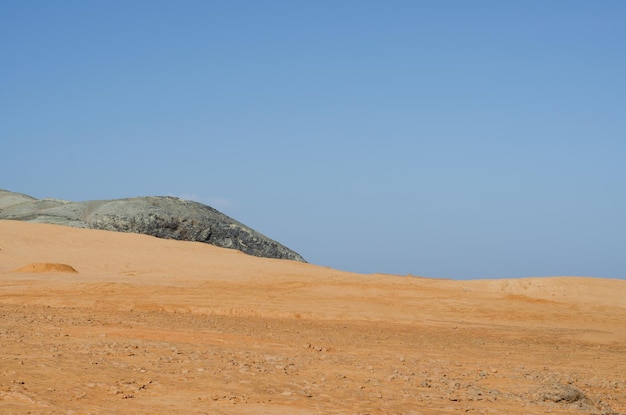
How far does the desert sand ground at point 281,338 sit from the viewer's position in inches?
306

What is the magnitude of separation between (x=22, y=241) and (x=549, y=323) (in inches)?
687

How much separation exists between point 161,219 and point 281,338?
20712 millimetres

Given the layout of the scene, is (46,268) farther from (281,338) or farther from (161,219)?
(281,338)

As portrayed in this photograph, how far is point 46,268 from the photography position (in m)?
21.6

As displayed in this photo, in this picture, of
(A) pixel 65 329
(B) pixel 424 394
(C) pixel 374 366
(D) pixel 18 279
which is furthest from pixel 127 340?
(D) pixel 18 279

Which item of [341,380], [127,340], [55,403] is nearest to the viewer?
[55,403]

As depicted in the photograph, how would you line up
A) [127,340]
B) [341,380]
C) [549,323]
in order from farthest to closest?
[549,323]
[127,340]
[341,380]

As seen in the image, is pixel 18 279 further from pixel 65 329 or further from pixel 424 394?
pixel 424 394

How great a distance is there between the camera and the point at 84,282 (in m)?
18.8

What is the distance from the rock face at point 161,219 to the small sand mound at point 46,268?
29.8ft

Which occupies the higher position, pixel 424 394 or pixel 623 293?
pixel 623 293

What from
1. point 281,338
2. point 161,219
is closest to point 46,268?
point 161,219

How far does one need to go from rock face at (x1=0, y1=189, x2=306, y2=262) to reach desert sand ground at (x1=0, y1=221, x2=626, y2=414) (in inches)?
237

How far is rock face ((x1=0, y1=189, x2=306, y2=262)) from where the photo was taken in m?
31.7
